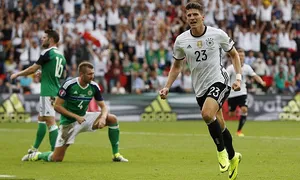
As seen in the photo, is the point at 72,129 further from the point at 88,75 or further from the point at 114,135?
the point at 88,75

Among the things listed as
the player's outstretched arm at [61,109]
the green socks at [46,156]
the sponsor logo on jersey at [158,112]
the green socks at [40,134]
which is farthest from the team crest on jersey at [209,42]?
the sponsor logo on jersey at [158,112]

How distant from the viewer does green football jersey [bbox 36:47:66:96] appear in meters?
16.5

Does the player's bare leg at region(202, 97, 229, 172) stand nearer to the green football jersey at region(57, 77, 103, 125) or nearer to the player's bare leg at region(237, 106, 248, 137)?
the green football jersey at region(57, 77, 103, 125)

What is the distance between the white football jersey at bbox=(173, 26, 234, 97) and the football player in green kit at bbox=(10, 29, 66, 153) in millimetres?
4579

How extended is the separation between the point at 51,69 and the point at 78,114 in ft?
4.85

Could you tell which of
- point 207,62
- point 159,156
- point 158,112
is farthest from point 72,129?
point 158,112

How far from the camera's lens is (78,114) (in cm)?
1568

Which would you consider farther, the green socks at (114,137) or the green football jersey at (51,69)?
the green football jersey at (51,69)

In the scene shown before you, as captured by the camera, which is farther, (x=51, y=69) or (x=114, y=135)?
(x=51, y=69)

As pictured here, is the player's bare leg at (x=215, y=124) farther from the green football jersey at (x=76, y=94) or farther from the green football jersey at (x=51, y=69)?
the green football jersey at (x=51, y=69)

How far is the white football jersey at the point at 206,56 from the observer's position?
1255 cm

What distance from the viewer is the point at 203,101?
41.6 ft

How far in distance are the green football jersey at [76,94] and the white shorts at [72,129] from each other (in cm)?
20

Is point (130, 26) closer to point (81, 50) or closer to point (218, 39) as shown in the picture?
point (81, 50)
